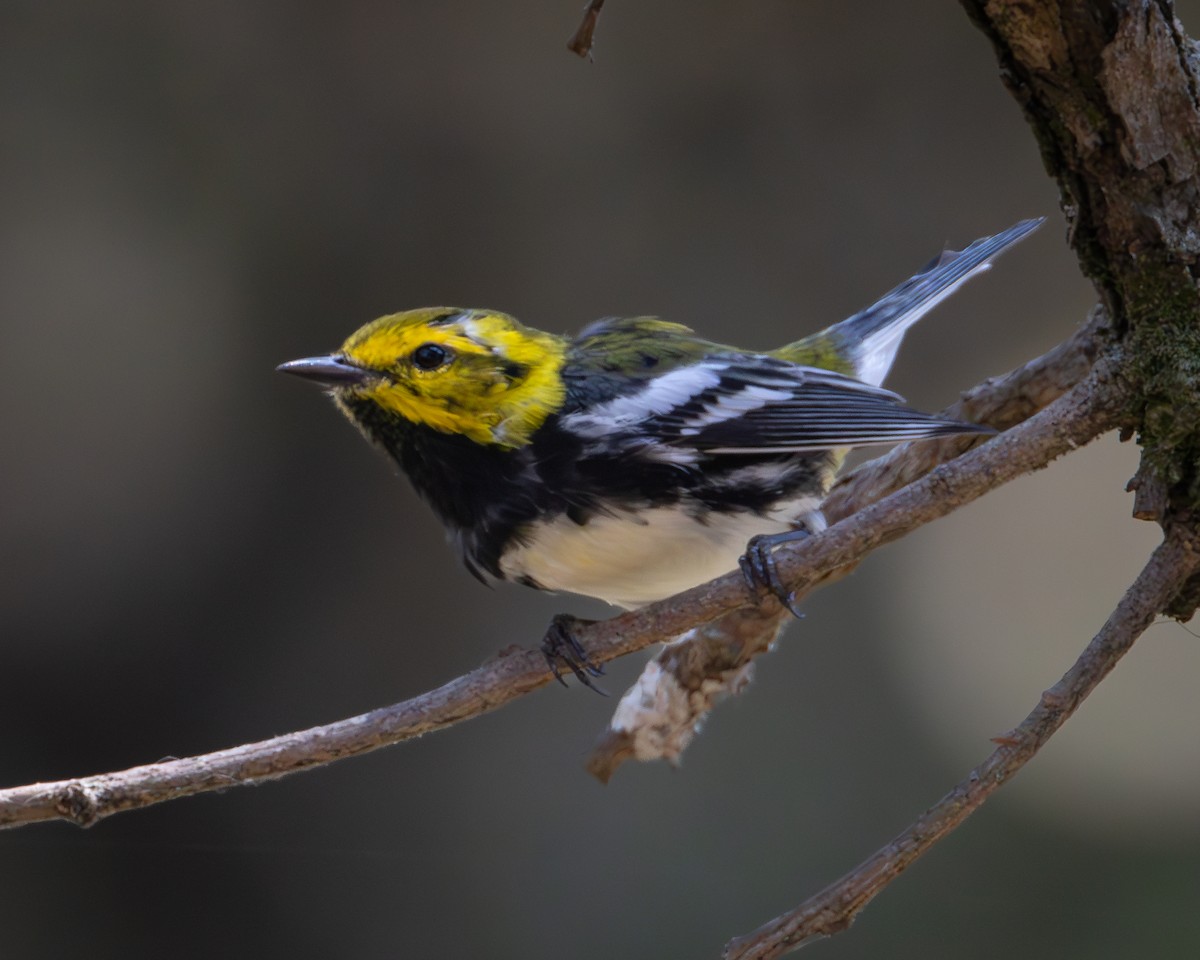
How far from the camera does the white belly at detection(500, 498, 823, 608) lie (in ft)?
6.14

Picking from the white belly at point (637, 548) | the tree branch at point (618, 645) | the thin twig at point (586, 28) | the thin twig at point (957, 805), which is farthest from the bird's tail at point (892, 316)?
the thin twig at point (586, 28)

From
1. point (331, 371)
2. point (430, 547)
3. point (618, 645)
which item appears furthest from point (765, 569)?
point (430, 547)

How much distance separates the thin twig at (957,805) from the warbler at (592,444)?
0.54m

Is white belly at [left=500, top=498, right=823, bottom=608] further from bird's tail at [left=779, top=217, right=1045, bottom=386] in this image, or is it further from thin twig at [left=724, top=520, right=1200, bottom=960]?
thin twig at [left=724, top=520, right=1200, bottom=960]

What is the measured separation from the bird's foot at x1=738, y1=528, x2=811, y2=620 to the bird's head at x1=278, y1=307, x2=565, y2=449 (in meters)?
0.45

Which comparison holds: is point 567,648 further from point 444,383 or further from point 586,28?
point 586,28

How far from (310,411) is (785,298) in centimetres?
163

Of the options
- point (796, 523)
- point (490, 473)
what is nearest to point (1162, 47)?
point (796, 523)

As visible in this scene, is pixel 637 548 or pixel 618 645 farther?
pixel 637 548

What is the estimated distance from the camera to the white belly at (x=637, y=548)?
1.87 metres

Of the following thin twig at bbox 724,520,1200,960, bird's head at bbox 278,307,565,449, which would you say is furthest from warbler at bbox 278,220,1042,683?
thin twig at bbox 724,520,1200,960

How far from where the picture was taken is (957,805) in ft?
3.99

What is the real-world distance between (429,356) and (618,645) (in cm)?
68

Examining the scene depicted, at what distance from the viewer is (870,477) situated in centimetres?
193
